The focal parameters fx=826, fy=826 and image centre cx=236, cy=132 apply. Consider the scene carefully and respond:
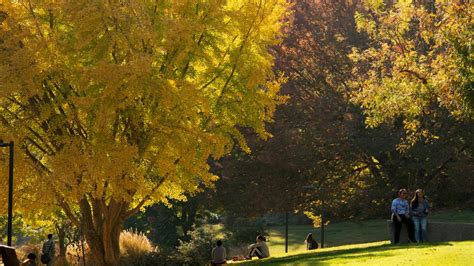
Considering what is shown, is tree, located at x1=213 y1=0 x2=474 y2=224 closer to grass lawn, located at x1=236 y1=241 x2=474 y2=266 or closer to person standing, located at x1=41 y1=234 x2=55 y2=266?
grass lawn, located at x1=236 y1=241 x2=474 y2=266

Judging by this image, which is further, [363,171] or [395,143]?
[363,171]

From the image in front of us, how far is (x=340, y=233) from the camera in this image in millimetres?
55594

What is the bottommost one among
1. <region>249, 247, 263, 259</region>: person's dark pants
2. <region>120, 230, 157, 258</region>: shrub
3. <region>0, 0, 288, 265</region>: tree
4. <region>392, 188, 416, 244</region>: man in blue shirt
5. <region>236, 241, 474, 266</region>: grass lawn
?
<region>236, 241, 474, 266</region>: grass lawn

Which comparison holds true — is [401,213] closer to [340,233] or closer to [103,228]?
[103,228]

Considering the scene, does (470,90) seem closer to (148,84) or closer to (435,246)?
(435,246)

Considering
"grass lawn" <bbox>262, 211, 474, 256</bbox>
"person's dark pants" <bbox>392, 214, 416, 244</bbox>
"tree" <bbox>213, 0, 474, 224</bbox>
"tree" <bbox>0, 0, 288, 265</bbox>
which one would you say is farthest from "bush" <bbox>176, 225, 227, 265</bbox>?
"tree" <bbox>0, 0, 288, 265</bbox>

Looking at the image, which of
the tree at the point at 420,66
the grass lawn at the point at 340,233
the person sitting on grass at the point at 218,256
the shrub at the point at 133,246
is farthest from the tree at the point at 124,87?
the grass lawn at the point at 340,233

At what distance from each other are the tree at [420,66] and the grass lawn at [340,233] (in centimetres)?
1205

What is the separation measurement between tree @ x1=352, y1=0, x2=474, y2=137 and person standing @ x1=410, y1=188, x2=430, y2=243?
2569 mm

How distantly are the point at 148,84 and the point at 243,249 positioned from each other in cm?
2776

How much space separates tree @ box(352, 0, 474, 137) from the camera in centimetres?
2030

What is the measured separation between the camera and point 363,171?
122ft

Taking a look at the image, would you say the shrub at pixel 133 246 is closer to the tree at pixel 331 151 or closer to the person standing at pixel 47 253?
the person standing at pixel 47 253

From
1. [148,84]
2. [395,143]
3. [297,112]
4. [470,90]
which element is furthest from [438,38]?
[297,112]
